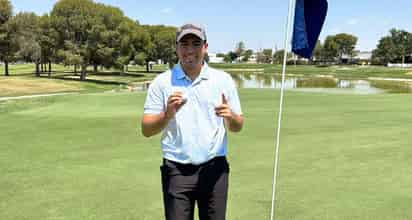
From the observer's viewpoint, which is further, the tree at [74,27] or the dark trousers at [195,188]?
the tree at [74,27]

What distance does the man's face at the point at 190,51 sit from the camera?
312 cm

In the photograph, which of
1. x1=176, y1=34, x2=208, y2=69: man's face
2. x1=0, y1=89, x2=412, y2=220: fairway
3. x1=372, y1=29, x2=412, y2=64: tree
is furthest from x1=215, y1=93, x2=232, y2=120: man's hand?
x1=372, y1=29, x2=412, y2=64: tree

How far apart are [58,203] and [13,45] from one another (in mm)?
51628

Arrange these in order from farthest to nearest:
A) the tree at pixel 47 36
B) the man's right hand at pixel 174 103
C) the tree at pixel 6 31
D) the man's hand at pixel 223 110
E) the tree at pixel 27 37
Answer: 1. the tree at pixel 47 36
2. the tree at pixel 27 37
3. the tree at pixel 6 31
4. the man's hand at pixel 223 110
5. the man's right hand at pixel 174 103

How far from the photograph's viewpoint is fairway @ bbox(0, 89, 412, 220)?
5.53 m

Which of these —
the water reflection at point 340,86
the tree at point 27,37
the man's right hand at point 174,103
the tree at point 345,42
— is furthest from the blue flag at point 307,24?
the tree at point 345,42

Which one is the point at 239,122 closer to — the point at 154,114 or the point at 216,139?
the point at 216,139

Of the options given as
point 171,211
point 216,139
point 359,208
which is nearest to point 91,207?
point 171,211

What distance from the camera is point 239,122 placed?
10.7 ft

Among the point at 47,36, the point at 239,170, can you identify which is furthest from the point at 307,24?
the point at 47,36

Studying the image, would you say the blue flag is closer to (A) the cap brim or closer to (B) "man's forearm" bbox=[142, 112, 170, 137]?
(A) the cap brim

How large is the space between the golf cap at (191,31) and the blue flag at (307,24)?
179cm

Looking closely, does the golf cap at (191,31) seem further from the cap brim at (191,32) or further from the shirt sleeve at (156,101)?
the shirt sleeve at (156,101)

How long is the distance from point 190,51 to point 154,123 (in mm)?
577
